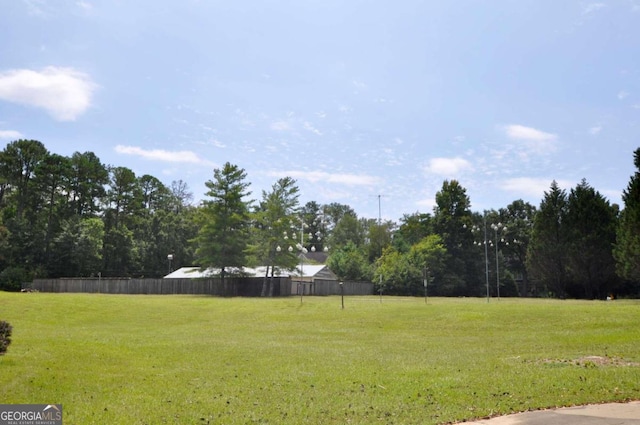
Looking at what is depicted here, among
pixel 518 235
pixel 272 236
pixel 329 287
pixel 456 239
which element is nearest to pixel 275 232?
pixel 272 236

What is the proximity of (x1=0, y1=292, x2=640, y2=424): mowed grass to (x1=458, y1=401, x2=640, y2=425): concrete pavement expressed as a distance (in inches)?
15.0

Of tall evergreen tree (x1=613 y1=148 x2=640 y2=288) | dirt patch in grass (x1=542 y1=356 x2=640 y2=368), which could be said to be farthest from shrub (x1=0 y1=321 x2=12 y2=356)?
tall evergreen tree (x1=613 y1=148 x2=640 y2=288)

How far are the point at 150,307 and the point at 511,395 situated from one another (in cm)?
3152

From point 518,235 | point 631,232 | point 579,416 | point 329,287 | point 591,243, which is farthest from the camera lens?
point 518,235

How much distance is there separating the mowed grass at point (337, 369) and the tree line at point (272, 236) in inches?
840

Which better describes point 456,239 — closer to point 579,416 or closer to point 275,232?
point 275,232

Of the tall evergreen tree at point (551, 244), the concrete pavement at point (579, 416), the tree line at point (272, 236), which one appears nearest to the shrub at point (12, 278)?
the tree line at point (272, 236)

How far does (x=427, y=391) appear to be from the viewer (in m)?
10.3

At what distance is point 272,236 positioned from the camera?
57.1m

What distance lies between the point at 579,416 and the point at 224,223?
51176 millimetres

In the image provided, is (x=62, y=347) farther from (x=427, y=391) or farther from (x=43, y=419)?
(x=427, y=391)

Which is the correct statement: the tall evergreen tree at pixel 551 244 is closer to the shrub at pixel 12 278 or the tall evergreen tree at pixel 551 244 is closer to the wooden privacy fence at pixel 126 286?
the wooden privacy fence at pixel 126 286

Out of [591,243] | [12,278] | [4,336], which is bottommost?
[4,336]

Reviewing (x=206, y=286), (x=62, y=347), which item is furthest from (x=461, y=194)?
(x=62, y=347)
